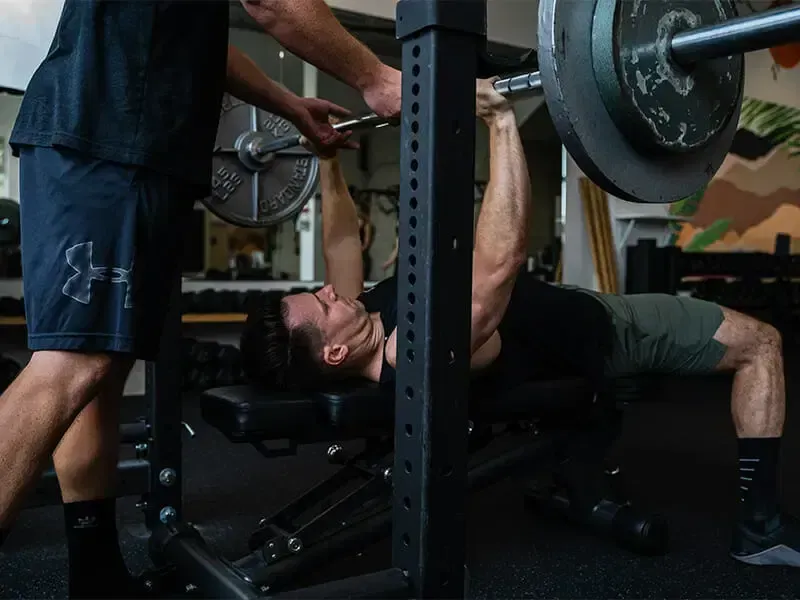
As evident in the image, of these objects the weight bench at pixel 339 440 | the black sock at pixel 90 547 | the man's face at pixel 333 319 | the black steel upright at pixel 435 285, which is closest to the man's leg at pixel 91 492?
the black sock at pixel 90 547

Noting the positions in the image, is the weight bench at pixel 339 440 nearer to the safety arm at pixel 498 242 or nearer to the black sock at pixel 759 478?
the safety arm at pixel 498 242

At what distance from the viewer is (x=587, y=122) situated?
102cm

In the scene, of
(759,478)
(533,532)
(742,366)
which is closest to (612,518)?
(533,532)

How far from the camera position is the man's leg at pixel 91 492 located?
1.54 m

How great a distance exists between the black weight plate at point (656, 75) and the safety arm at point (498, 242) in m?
0.37

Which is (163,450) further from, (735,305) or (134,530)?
(735,305)

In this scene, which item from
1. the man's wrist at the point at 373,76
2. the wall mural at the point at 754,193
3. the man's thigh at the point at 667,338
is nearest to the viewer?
the man's wrist at the point at 373,76

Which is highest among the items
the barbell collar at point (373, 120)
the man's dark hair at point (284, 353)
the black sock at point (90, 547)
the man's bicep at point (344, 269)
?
the barbell collar at point (373, 120)

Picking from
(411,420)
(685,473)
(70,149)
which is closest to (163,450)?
(70,149)

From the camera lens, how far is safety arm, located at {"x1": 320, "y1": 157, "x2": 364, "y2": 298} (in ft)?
6.76

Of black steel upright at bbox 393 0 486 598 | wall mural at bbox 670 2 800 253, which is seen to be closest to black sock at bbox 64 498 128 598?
black steel upright at bbox 393 0 486 598

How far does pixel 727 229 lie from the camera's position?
21.5 feet

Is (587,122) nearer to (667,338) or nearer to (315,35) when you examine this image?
(315,35)

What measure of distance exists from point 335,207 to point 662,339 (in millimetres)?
831
